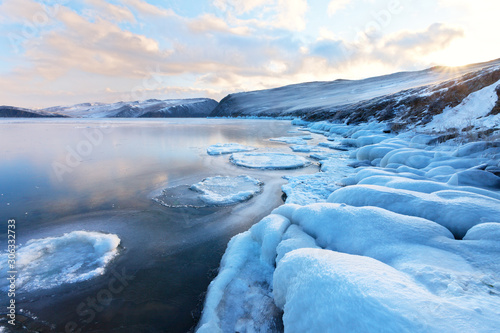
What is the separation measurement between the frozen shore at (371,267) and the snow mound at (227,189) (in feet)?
6.59

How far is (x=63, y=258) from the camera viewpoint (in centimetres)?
352

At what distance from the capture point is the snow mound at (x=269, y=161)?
934 centimetres

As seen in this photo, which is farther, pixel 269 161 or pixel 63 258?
pixel 269 161

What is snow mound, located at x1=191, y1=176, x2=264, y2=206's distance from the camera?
591 centimetres

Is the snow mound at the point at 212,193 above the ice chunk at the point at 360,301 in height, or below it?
below

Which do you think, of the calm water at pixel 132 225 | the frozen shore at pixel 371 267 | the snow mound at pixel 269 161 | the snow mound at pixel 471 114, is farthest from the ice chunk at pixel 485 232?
the snow mound at pixel 471 114

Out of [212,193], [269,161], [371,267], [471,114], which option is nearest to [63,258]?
[212,193]

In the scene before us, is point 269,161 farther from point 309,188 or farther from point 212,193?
point 212,193

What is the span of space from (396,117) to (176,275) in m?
20.4

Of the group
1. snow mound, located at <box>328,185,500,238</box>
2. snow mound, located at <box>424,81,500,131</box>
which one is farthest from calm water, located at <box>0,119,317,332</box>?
snow mound, located at <box>424,81,500,131</box>

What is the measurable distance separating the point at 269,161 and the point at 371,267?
8.37m

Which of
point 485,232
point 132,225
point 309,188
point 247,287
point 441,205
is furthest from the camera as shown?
point 309,188

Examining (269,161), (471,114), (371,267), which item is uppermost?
(471,114)

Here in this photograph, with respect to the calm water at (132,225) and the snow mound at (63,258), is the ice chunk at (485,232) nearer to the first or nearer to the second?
the calm water at (132,225)
